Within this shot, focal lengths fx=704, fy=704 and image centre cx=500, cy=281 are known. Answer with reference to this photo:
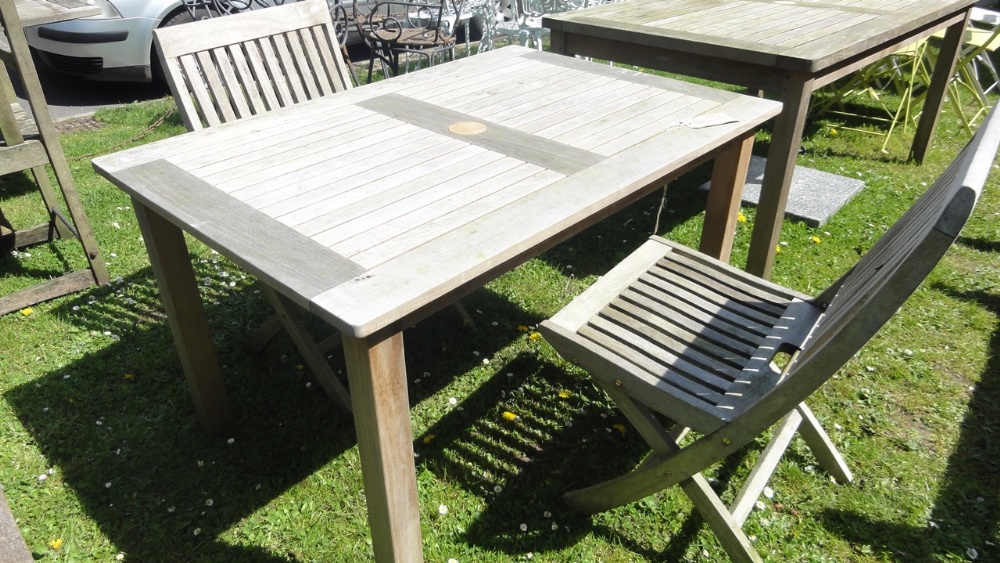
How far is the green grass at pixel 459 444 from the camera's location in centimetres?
220

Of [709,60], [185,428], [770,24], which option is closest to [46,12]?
[185,428]

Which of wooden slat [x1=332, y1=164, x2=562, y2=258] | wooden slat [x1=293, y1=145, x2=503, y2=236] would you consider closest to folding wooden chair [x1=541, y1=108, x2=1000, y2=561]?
wooden slat [x1=332, y1=164, x2=562, y2=258]

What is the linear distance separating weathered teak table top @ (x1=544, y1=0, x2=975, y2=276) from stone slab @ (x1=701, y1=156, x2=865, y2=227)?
0.95 metres

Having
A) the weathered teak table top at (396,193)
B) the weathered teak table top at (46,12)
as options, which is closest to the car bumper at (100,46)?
the weathered teak table top at (46,12)

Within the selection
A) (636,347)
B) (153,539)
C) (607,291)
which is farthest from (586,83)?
(153,539)

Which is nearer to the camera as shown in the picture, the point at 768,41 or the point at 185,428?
the point at 185,428

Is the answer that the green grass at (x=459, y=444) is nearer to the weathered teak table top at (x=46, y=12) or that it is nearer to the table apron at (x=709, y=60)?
the table apron at (x=709, y=60)

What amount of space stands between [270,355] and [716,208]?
76.1 inches

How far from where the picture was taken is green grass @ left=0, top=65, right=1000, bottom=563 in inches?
86.5

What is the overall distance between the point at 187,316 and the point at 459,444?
1029 mm

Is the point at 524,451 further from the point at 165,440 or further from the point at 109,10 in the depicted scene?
the point at 109,10

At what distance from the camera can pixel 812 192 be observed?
447 centimetres

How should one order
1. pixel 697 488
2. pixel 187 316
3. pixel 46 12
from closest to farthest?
pixel 697 488 → pixel 187 316 → pixel 46 12

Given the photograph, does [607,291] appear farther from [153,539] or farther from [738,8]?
[738,8]
